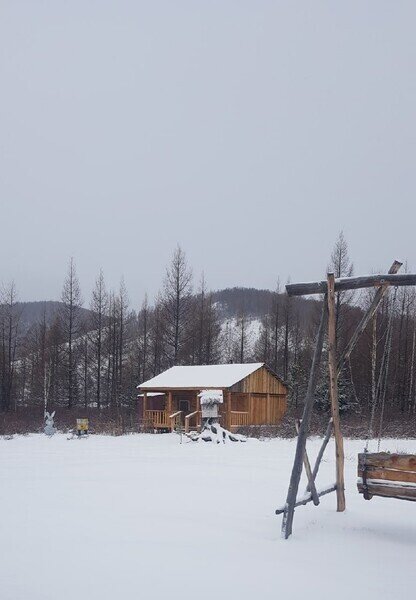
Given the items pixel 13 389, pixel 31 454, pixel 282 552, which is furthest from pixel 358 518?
pixel 13 389

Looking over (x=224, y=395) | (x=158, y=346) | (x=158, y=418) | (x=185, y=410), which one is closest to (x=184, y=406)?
(x=185, y=410)

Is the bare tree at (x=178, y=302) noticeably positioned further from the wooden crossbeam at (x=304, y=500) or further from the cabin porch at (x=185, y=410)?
the wooden crossbeam at (x=304, y=500)

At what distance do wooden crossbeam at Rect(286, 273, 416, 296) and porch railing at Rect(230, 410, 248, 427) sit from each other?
2223 cm

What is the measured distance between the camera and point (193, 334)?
47375mm

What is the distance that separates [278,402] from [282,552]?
28.9 m

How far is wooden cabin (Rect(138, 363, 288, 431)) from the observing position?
30625 mm

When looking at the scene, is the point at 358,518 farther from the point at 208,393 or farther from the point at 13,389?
the point at 13,389

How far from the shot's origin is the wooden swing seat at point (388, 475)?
722 cm

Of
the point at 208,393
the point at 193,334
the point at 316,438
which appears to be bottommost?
the point at 316,438

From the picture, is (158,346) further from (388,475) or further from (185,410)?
(388,475)

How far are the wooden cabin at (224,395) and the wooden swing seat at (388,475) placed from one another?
2188 cm

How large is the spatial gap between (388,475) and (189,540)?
2.59 meters

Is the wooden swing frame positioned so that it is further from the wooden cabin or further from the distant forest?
the distant forest

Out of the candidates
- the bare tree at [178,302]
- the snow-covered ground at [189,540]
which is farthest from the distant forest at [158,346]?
the snow-covered ground at [189,540]
